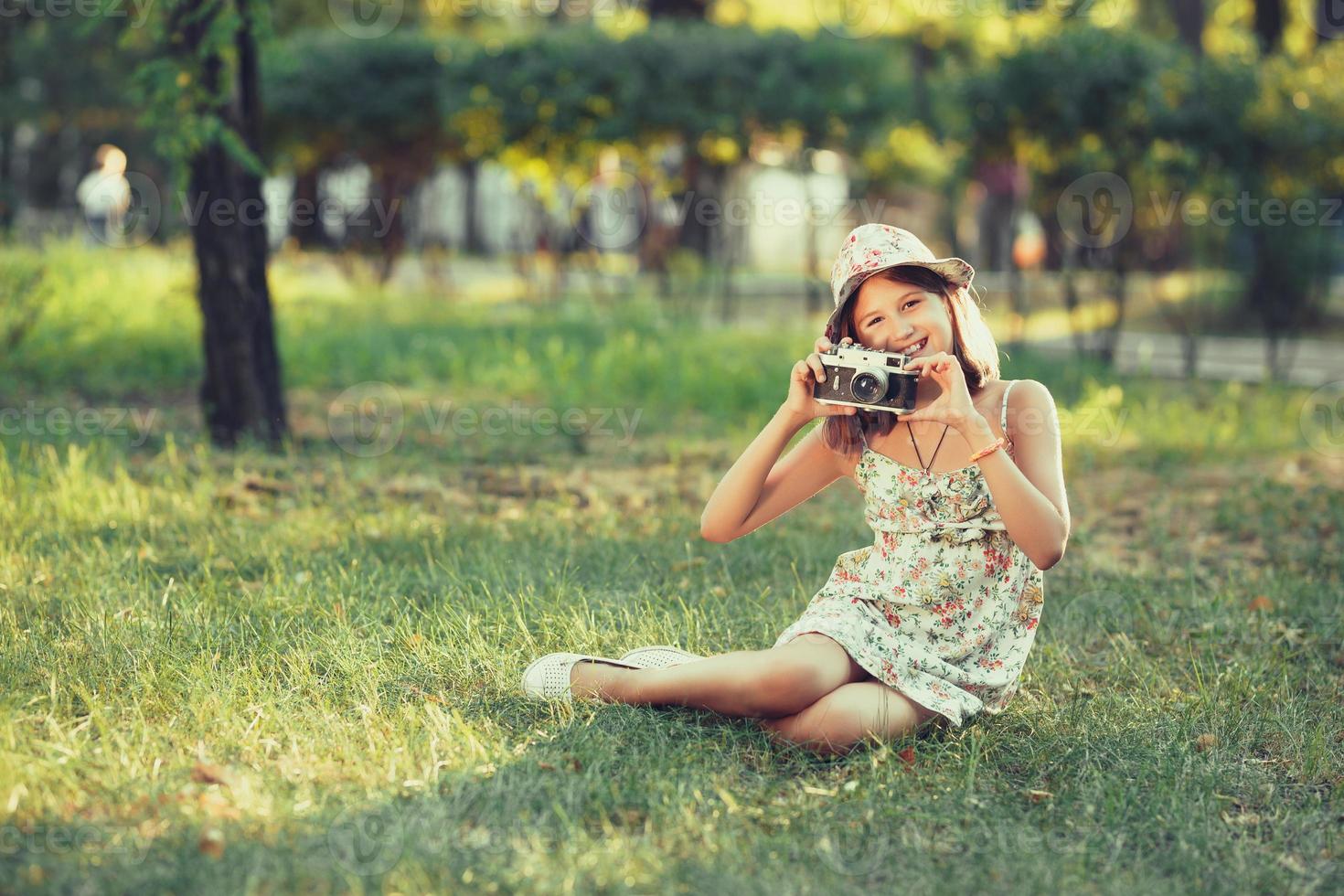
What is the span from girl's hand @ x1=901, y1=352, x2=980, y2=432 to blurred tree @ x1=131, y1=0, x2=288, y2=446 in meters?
3.90

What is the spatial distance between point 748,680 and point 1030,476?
2.73ft

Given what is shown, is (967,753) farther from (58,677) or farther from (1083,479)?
(1083,479)

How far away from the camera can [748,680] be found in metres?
3.14

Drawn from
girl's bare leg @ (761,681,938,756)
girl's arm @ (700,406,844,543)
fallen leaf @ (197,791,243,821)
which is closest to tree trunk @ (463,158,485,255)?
girl's arm @ (700,406,844,543)

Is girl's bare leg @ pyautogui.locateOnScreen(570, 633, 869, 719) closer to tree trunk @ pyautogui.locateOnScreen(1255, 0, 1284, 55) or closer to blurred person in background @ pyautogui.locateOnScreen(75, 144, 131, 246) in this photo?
tree trunk @ pyautogui.locateOnScreen(1255, 0, 1284, 55)

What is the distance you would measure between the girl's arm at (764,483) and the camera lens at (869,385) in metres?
0.26

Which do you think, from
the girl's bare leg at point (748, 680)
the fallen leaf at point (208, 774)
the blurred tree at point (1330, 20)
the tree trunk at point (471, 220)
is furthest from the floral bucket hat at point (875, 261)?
the tree trunk at point (471, 220)

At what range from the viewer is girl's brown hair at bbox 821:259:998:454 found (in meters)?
3.29

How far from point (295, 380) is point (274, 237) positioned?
1597 centimetres

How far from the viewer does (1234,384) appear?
923cm

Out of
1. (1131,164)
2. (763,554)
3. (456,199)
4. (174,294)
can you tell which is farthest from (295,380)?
(456,199)

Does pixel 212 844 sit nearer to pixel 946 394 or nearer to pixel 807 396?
pixel 807 396

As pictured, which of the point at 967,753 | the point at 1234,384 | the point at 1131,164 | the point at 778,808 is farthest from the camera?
the point at 1131,164

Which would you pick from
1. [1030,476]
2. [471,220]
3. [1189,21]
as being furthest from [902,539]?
[471,220]
